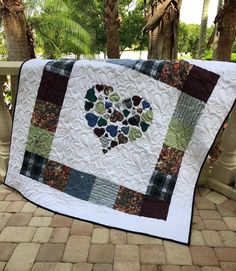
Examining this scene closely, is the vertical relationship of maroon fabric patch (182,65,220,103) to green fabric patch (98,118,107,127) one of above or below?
above

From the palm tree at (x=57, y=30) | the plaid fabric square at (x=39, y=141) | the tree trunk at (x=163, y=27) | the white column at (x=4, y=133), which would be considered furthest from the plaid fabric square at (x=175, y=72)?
the palm tree at (x=57, y=30)

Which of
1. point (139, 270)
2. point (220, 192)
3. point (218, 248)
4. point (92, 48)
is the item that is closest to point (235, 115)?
point (220, 192)

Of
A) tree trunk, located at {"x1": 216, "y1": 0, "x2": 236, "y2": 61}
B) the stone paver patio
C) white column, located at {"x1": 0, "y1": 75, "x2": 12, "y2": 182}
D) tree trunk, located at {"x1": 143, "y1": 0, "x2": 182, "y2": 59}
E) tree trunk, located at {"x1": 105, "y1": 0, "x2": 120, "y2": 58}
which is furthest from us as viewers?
tree trunk, located at {"x1": 105, "y1": 0, "x2": 120, "y2": 58}

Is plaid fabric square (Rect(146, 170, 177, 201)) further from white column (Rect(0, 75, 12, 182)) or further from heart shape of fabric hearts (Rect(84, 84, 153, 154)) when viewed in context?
white column (Rect(0, 75, 12, 182))

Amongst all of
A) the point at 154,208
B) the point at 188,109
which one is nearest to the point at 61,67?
the point at 188,109

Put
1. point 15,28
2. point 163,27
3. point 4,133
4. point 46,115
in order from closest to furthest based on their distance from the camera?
point 46,115 < point 4,133 < point 163,27 < point 15,28

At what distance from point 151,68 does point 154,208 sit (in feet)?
2.81

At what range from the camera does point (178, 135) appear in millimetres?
1860

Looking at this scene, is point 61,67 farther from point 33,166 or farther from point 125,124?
point 33,166

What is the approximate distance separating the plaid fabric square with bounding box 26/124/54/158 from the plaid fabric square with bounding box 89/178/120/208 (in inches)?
16.5

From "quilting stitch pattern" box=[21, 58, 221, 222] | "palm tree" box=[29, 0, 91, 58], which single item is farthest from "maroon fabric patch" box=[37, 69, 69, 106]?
"palm tree" box=[29, 0, 91, 58]

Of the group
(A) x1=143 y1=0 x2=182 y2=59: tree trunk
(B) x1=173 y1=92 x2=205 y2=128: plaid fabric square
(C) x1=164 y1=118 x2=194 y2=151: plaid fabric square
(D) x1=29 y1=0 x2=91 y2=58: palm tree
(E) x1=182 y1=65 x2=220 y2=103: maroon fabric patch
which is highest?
(A) x1=143 y1=0 x2=182 y2=59: tree trunk

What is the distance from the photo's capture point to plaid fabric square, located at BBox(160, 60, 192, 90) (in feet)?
5.79

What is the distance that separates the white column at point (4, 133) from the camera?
222 centimetres
